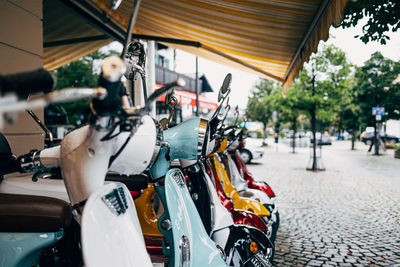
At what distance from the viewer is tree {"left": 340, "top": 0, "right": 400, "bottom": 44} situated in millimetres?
3497

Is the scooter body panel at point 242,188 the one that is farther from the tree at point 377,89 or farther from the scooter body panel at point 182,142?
the tree at point 377,89

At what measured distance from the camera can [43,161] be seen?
1.18 metres

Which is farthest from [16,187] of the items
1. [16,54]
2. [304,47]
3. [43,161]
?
[304,47]

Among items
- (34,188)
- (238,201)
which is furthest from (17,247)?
(238,201)

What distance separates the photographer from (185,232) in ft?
5.27

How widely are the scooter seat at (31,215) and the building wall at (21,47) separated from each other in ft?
5.64

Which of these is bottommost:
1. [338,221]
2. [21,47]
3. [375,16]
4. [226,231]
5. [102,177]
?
[338,221]

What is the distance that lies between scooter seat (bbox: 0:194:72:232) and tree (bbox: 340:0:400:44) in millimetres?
3586

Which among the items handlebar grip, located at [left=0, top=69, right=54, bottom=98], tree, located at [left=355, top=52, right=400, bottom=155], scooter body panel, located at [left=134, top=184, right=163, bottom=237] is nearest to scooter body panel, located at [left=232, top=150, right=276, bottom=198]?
scooter body panel, located at [left=134, top=184, right=163, bottom=237]

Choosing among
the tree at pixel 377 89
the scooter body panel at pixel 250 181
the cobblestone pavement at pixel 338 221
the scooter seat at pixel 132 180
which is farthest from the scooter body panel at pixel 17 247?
the tree at pixel 377 89

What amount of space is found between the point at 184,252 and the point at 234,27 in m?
3.49

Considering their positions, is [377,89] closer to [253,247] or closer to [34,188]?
[253,247]

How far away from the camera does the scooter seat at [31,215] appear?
1310mm

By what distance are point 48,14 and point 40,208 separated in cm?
480
